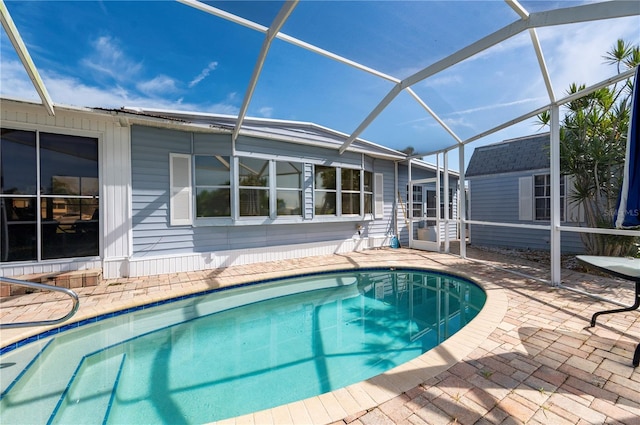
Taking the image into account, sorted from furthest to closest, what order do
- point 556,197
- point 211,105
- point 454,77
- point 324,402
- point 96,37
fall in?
1. point 211,105
2. point 454,77
3. point 96,37
4. point 556,197
5. point 324,402

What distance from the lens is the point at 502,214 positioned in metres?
9.56

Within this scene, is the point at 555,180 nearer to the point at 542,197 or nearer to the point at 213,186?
the point at 542,197

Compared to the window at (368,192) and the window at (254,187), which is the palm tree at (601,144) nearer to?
the window at (368,192)

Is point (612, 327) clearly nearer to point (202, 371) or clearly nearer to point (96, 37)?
point (202, 371)

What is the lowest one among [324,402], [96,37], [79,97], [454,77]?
[324,402]

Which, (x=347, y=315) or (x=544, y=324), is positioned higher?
(x=544, y=324)

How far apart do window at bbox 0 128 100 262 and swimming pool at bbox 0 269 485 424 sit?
235cm

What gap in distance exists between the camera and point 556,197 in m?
4.46

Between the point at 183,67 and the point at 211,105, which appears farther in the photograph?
the point at 211,105

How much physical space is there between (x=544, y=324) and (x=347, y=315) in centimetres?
263

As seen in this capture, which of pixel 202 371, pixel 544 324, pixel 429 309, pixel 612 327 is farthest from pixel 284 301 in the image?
pixel 612 327

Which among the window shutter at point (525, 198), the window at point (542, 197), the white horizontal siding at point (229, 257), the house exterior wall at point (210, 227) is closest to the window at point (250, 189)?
the house exterior wall at point (210, 227)

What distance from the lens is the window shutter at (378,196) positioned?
9297mm

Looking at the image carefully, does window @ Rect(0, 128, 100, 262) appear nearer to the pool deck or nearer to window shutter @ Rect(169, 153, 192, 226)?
the pool deck
